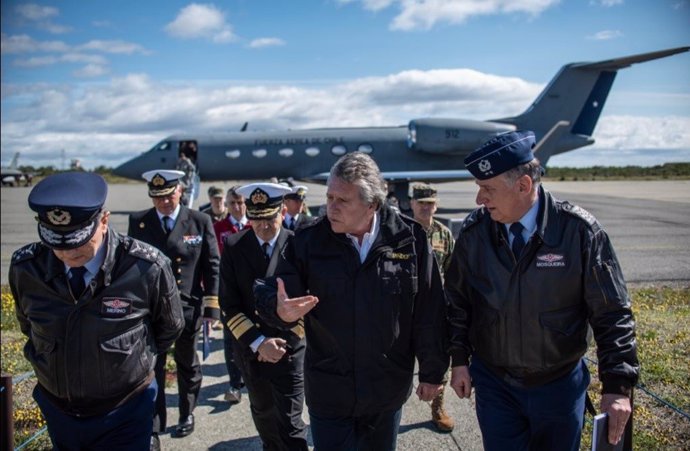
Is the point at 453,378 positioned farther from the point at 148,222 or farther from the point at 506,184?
the point at 148,222

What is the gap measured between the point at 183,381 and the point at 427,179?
55.8ft

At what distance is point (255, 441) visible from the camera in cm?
459

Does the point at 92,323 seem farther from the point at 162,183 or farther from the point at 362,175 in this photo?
the point at 162,183

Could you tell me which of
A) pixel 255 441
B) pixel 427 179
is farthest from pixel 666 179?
pixel 427 179

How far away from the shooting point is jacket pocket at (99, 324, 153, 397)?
2707 millimetres

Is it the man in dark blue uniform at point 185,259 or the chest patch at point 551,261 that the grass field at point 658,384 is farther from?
the chest patch at point 551,261

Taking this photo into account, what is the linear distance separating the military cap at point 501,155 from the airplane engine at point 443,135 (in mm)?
19192

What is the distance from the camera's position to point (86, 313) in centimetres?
266

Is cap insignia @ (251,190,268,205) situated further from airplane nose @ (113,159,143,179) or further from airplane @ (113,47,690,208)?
airplane nose @ (113,159,143,179)

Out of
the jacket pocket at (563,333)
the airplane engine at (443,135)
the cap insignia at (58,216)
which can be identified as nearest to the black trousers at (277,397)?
the cap insignia at (58,216)

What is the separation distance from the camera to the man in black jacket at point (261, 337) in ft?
11.9

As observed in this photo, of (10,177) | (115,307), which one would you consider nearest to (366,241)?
(115,307)

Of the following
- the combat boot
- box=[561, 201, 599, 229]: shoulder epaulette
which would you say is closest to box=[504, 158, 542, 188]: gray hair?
box=[561, 201, 599, 229]: shoulder epaulette

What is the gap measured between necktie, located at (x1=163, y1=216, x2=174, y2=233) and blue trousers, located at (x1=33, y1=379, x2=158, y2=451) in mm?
2145
